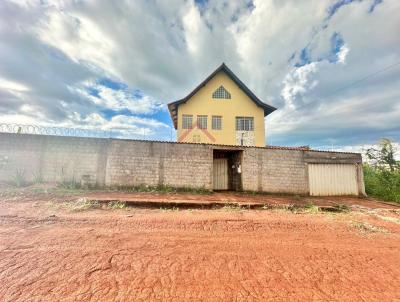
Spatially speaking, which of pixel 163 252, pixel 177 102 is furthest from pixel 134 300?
pixel 177 102

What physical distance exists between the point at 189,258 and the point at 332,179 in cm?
1260

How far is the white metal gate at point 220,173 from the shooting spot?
1338 cm

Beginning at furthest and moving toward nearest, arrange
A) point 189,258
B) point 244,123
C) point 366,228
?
point 244,123 < point 366,228 < point 189,258

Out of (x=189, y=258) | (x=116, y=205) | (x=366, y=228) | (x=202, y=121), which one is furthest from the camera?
(x=202, y=121)

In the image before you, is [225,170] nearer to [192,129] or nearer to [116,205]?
[192,129]

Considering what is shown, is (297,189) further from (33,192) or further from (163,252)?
(33,192)

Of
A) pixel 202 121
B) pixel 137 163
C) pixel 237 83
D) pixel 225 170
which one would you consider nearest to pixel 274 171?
pixel 225 170

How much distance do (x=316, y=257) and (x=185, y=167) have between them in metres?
8.33

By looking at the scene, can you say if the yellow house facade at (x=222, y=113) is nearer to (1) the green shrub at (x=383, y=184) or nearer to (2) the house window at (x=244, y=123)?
(2) the house window at (x=244, y=123)

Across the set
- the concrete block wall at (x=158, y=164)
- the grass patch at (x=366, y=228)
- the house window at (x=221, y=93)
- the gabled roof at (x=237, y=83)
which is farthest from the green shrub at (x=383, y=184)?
the house window at (x=221, y=93)

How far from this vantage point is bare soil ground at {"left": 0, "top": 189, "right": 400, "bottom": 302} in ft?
9.26

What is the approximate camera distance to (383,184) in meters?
14.1

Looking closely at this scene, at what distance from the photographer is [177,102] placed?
57.1ft

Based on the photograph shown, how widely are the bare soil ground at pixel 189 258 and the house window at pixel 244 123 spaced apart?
12.5m
